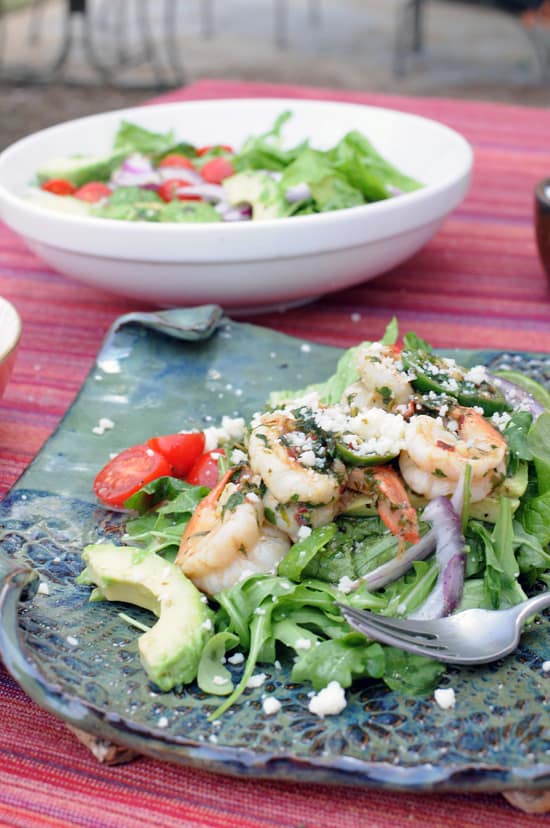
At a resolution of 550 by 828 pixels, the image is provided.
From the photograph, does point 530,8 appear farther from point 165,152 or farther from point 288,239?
point 288,239

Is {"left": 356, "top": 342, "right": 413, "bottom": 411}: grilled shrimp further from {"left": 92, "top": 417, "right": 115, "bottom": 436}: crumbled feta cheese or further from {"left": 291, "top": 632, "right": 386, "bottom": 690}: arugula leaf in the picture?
{"left": 92, "top": 417, "right": 115, "bottom": 436}: crumbled feta cheese

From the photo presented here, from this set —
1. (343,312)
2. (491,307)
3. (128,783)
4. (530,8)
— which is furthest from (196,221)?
(530,8)

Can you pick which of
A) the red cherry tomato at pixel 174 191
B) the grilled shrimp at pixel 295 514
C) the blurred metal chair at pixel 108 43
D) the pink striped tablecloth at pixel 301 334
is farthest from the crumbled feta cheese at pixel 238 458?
the blurred metal chair at pixel 108 43

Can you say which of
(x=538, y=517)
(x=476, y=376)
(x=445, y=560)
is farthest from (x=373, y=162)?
(x=445, y=560)

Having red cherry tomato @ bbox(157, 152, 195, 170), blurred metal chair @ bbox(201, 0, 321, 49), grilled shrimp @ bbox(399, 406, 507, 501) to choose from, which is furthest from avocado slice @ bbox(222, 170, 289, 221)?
blurred metal chair @ bbox(201, 0, 321, 49)

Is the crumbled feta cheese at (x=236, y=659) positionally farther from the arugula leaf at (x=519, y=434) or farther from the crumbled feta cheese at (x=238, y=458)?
the arugula leaf at (x=519, y=434)

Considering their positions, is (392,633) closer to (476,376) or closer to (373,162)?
(476,376)
